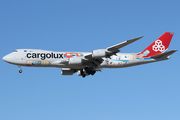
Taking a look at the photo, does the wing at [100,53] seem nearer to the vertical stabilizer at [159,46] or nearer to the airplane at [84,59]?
the airplane at [84,59]

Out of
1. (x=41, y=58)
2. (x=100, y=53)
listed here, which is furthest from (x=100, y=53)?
(x=41, y=58)

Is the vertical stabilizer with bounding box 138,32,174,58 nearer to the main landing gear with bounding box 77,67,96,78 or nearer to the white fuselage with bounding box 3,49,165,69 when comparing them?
the white fuselage with bounding box 3,49,165,69

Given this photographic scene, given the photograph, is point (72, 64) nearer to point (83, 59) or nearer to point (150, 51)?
point (83, 59)

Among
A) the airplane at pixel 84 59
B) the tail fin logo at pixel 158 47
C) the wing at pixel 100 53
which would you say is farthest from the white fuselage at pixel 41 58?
the tail fin logo at pixel 158 47

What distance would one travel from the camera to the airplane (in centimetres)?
4933

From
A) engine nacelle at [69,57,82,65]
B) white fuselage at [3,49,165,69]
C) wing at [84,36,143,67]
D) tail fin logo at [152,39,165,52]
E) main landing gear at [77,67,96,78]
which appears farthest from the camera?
tail fin logo at [152,39,165,52]

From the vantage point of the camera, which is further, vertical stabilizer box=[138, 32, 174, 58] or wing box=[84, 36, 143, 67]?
vertical stabilizer box=[138, 32, 174, 58]

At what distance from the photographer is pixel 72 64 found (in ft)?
162

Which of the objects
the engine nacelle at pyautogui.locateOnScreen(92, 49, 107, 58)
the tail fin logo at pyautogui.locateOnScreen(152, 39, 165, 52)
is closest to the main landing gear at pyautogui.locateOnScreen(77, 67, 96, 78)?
the engine nacelle at pyautogui.locateOnScreen(92, 49, 107, 58)

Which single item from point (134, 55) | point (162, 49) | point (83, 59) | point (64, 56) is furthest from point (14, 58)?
point (162, 49)

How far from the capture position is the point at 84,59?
5012 centimetres

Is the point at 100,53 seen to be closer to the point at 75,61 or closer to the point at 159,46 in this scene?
the point at 75,61

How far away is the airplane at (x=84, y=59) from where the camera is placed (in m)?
49.3

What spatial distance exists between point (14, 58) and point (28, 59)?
2357mm
